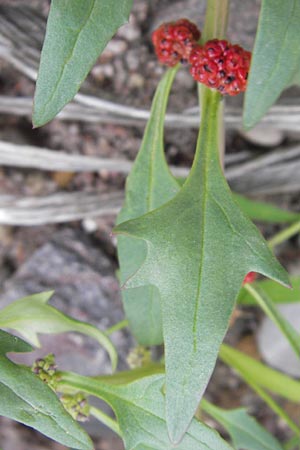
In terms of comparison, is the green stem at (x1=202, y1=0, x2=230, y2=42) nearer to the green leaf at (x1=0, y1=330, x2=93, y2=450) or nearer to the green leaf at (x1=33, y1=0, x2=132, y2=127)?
the green leaf at (x1=33, y1=0, x2=132, y2=127)

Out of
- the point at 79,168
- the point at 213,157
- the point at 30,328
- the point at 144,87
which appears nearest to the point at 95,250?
the point at 79,168

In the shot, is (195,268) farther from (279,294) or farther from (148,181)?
(279,294)

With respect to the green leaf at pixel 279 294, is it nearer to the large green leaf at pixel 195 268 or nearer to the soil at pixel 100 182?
the soil at pixel 100 182

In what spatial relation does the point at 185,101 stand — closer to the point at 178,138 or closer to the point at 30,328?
the point at 178,138

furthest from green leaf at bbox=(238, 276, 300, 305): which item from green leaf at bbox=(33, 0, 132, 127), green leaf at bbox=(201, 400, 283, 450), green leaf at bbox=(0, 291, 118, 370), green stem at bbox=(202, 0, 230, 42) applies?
green leaf at bbox=(33, 0, 132, 127)

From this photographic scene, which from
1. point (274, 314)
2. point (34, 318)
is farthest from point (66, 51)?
point (274, 314)

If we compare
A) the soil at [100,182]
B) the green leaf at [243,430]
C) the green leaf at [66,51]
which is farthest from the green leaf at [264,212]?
the green leaf at [66,51]

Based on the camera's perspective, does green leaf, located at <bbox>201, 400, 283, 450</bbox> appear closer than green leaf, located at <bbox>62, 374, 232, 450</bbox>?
No
